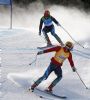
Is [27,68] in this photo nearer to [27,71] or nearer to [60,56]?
[27,71]

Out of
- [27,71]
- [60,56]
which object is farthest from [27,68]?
[60,56]

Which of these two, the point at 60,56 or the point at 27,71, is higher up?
the point at 60,56

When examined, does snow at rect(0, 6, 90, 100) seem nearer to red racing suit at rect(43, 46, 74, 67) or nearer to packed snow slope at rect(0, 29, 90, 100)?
packed snow slope at rect(0, 29, 90, 100)

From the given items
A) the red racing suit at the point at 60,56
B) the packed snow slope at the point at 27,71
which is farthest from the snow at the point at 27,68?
the red racing suit at the point at 60,56

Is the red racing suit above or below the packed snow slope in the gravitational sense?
above

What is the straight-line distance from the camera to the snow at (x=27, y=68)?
38.9ft

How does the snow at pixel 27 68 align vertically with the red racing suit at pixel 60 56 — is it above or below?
below

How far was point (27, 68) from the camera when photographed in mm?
14445

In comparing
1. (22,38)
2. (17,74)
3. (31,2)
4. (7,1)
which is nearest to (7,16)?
(31,2)

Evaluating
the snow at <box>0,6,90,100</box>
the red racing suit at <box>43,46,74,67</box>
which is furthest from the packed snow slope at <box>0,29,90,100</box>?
the red racing suit at <box>43,46,74,67</box>

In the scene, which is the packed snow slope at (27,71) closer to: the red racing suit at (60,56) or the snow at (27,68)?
the snow at (27,68)

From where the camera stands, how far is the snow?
11.9 meters

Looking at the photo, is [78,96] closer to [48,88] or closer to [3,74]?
[48,88]

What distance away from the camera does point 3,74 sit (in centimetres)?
1331
